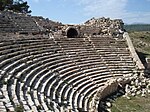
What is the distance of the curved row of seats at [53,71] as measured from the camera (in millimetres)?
12508

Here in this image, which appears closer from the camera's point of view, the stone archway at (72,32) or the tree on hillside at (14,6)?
the stone archway at (72,32)

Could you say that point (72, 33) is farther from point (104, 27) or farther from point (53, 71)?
point (53, 71)

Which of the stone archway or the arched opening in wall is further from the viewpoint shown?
the arched opening in wall

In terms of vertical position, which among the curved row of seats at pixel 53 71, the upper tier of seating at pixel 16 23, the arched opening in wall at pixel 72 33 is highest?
the upper tier of seating at pixel 16 23

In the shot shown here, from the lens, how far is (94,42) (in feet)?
83.0

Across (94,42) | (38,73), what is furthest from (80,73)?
(94,42)

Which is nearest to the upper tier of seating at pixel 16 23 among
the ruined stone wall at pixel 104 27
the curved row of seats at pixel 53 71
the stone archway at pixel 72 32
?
the stone archway at pixel 72 32

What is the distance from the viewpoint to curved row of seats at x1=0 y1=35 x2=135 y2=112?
41.0ft

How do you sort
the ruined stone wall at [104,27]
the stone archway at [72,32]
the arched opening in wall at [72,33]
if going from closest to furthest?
the stone archway at [72,32] < the arched opening in wall at [72,33] < the ruined stone wall at [104,27]

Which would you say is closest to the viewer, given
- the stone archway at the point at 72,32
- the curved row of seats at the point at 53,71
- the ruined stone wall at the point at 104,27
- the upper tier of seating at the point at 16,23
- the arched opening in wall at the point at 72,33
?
the curved row of seats at the point at 53,71

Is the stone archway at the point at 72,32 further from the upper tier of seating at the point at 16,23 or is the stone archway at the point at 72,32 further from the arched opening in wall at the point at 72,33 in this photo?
the upper tier of seating at the point at 16,23

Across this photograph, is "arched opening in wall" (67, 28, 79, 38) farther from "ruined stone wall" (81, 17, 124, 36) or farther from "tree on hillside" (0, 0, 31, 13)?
"tree on hillside" (0, 0, 31, 13)

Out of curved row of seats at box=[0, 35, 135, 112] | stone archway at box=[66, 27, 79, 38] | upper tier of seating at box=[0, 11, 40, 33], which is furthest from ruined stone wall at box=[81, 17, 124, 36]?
upper tier of seating at box=[0, 11, 40, 33]

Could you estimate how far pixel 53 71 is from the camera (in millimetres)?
17781
